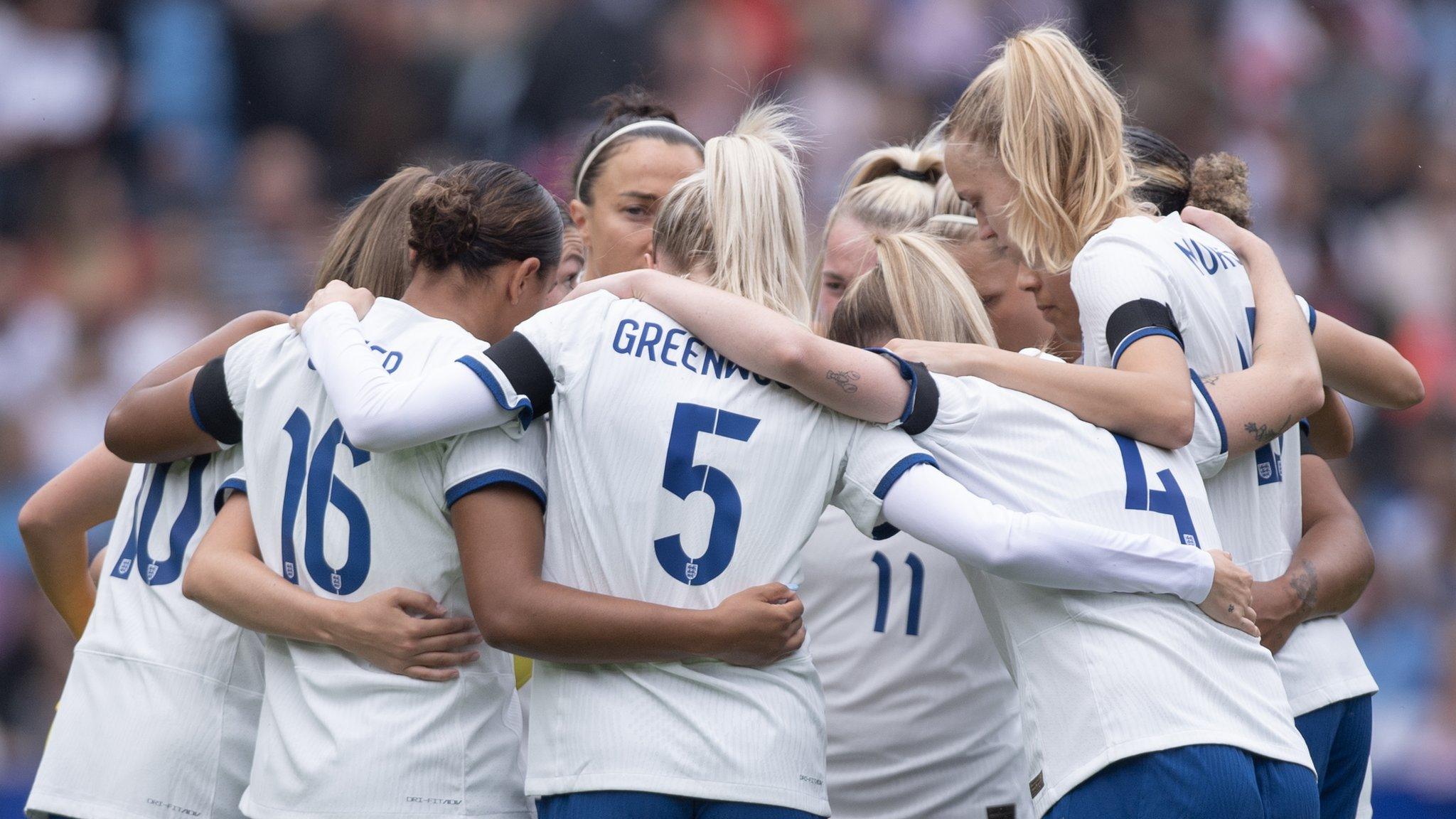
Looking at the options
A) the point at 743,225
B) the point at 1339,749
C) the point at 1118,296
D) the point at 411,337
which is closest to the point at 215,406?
the point at 411,337

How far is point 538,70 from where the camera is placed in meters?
9.32

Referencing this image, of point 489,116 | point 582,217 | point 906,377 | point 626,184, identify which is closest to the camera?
point 906,377

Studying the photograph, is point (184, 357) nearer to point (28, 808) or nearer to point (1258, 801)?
point (28, 808)

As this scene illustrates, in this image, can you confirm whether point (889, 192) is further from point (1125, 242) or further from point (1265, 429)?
point (1265, 429)

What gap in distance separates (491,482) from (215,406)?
678 mm

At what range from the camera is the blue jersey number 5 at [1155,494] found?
2.65 meters

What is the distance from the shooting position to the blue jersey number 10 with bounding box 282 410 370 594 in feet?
8.80

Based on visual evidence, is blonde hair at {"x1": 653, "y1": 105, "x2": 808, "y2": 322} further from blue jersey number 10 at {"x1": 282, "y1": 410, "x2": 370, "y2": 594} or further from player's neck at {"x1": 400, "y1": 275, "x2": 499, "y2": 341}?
blue jersey number 10 at {"x1": 282, "y1": 410, "x2": 370, "y2": 594}

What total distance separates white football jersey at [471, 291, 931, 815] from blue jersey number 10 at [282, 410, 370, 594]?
36 cm

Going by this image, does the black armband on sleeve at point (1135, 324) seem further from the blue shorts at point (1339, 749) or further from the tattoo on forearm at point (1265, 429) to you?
the blue shorts at point (1339, 749)

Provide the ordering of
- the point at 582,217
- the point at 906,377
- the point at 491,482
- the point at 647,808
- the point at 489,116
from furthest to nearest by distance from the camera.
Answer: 1. the point at 489,116
2. the point at 582,217
3. the point at 906,377
4. the point at 491,482
5. the point at 647,808

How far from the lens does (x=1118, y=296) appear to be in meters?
2.84

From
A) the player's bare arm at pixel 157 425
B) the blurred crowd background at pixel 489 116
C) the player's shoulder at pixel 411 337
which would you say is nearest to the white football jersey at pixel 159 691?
the player's bare arm at pixel 157 425

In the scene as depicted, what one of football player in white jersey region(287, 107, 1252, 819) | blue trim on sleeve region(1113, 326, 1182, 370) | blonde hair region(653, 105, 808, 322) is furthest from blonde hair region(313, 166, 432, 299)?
blue trim on sleeve region(1113, 326, 1182, 370)
